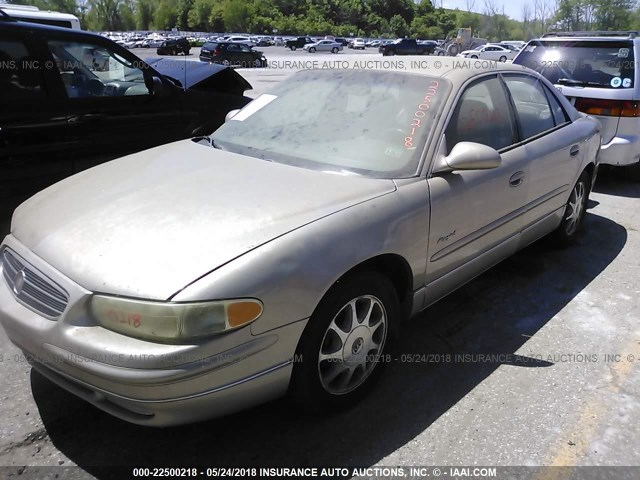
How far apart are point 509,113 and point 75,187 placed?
2645mm

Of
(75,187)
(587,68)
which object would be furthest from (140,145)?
(587,68)

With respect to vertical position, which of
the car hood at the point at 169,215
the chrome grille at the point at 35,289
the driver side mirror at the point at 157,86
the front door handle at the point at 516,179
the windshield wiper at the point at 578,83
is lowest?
the chrome grille at the point at 35,289

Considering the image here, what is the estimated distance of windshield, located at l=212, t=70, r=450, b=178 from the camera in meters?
2.88

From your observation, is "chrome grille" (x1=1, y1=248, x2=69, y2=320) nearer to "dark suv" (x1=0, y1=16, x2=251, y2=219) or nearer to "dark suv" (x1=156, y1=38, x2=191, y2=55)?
"dark suv" (x1=0, y1=16, x2=251, y2=219)

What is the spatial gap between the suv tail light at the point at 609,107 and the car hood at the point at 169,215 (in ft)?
14.6

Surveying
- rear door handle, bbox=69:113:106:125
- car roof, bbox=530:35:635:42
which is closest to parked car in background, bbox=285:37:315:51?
car roof, bbox=530:35:635:42

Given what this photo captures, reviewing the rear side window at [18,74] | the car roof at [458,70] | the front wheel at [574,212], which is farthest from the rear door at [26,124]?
the front wheel at [574,212]

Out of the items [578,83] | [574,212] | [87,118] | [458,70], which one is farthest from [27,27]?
[578,83]

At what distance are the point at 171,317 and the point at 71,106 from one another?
3.26 metres

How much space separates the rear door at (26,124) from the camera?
4199mm

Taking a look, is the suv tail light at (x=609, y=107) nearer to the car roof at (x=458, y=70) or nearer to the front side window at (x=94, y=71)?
the car roof at (x=458, y=70)

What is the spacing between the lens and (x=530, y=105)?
12.8 ft

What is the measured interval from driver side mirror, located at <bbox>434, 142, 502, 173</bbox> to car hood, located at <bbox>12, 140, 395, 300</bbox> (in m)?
0.38

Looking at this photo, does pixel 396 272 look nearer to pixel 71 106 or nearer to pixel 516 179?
pixel 516 179
